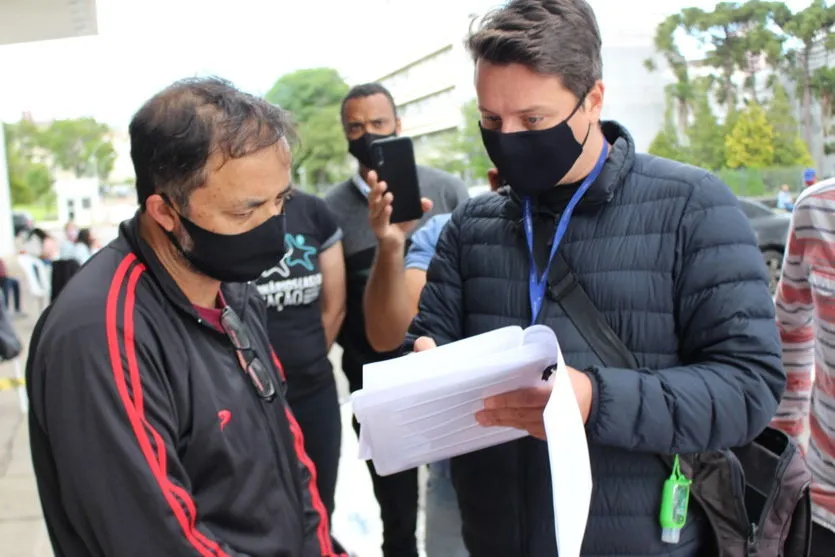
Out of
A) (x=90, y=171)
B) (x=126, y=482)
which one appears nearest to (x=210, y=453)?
(x=126, y=482)

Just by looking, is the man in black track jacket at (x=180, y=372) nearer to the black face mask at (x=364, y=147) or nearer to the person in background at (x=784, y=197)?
the black face mask at (x=364, y=147)

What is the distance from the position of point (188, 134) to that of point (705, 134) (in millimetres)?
4839

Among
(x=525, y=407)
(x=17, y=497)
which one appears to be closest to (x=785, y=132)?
(x=525, y=407)

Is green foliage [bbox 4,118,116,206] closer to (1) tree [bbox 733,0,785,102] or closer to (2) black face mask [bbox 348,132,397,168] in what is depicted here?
(2) black face mask [bbox 348,132,397,168]

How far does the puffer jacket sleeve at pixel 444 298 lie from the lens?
1.55m

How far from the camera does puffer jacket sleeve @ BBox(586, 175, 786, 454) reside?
1.16m

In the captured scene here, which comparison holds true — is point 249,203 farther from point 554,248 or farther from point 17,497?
point 17,497

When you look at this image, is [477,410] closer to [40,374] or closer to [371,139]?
[40,374]

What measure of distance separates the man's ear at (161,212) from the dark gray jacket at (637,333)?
0.56 meters

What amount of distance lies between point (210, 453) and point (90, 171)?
10.9 meters

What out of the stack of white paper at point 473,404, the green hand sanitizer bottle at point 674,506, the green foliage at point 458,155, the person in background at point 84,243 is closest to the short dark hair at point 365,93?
the green foliage at point 458,155

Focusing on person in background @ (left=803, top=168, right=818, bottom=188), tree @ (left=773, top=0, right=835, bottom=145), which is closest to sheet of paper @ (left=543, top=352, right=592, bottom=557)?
tree @ (left=773, top=0, right=835, bottom=145)

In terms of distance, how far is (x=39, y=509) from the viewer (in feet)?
14.3

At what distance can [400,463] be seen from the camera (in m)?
1.43
